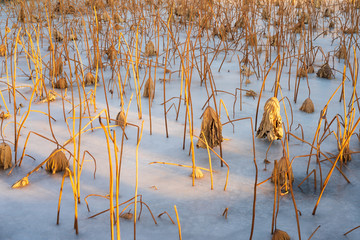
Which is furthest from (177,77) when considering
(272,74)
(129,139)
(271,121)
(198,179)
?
(198,179)

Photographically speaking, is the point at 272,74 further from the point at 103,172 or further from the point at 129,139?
the point at 103,172

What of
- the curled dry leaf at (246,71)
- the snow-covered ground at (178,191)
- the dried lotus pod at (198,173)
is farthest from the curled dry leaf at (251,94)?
the dried lotus pod at (198,173)

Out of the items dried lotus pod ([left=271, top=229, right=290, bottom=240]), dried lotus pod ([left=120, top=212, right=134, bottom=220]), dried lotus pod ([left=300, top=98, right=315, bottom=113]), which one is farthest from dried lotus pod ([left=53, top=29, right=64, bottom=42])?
dried lotus pod ([left=271, top=229, right=290, bottom=240])

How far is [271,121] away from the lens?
1.71 m

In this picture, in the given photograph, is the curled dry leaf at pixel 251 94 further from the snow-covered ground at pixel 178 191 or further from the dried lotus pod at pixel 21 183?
the dried lotus pod at pixel 21 183

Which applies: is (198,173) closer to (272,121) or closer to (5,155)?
(272,121)

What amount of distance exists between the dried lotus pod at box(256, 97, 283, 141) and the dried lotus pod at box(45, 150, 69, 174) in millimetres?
866

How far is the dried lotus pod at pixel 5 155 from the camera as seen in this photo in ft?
4.99

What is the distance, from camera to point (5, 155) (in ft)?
5.01

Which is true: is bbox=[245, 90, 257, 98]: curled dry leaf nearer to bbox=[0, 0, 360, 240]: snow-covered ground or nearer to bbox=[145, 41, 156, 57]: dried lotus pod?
bbox=[0, 0, 360, 240]: snow-covered ground

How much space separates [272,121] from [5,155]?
43.7 inches

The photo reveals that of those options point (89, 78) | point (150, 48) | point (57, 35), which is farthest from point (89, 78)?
point (57, 35)

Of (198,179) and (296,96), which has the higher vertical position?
→ (296,96)

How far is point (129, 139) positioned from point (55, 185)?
489mm
